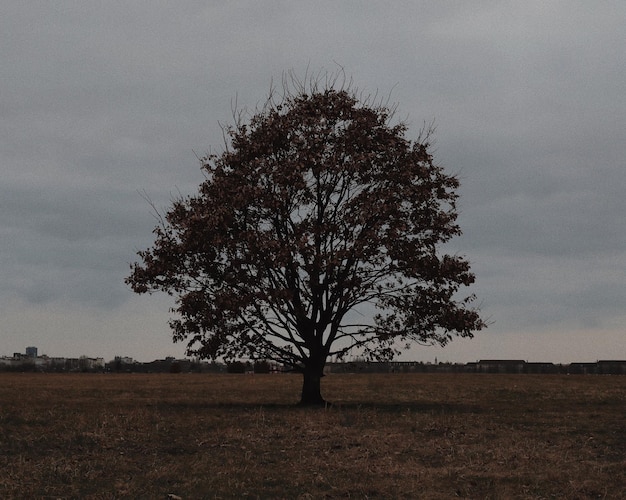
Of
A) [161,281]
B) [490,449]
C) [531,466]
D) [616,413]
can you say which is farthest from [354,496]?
[616,413]

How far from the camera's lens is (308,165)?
36.5 meters

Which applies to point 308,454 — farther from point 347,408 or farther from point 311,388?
point 311,388

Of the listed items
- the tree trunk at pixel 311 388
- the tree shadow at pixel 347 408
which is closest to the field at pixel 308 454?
the tree shadow at pixel 347 408

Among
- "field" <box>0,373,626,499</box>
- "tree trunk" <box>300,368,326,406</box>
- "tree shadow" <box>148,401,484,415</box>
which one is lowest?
"field" <box>0,373,626,499</box>

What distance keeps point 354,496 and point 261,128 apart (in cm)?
2392

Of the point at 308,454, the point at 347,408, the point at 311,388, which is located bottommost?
the point at 308,454

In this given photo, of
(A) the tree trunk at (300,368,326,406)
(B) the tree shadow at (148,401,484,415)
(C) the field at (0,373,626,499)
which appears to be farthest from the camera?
(A) the tree trunk at (300,368,326,406)

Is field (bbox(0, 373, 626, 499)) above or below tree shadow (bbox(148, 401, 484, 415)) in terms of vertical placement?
below

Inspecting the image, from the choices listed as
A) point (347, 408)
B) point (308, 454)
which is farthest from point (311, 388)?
point (308, 454)

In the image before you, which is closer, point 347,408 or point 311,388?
point 347,408

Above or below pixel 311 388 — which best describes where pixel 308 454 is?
below

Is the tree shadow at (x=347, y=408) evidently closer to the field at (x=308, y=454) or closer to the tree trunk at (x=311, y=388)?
the tree trunk at (x=311, y=388)

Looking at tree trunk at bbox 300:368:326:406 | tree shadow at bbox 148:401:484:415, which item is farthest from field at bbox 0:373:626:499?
tree trunk at bbox 300:368:326:406

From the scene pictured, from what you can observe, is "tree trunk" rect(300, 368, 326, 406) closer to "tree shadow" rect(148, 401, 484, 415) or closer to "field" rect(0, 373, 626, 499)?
"tree shadow" rect(148, 401, 484, 415)
